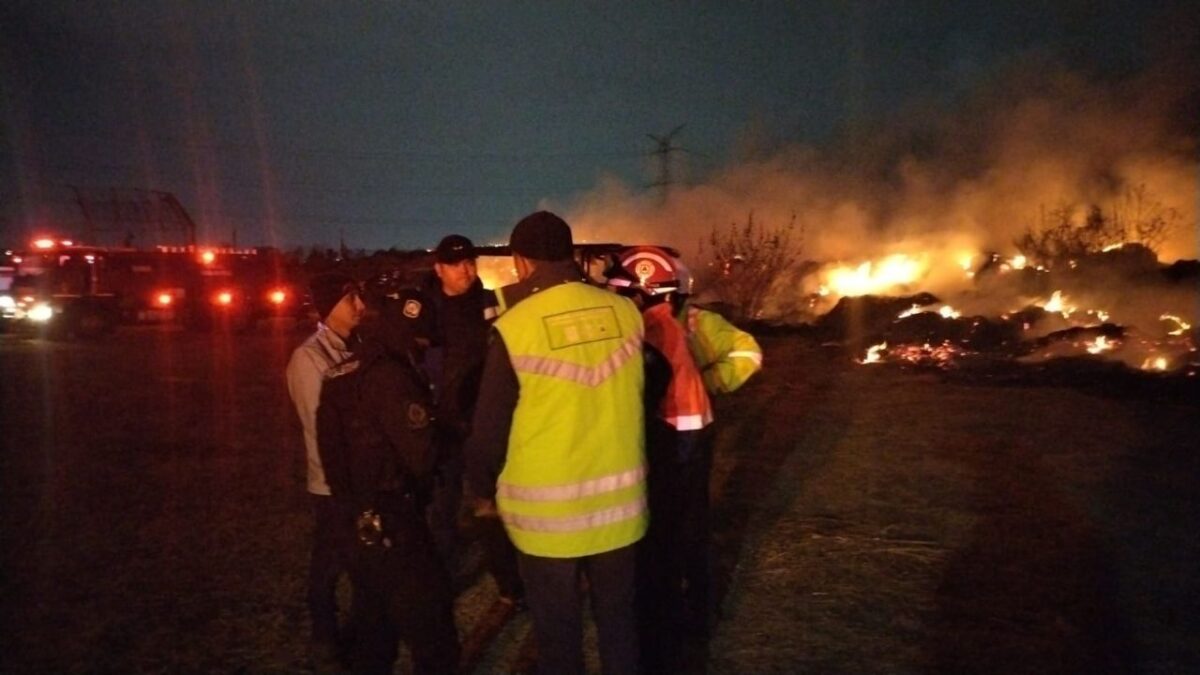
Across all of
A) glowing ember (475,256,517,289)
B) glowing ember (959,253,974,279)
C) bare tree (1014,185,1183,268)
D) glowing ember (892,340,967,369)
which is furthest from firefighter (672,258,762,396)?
glowing ember (959,253,974,279)

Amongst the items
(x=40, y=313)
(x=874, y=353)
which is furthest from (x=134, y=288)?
(x=874, y=353)

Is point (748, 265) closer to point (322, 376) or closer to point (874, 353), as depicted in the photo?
point (874, 353)

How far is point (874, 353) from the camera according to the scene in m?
17.9

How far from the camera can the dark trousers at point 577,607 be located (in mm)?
2832

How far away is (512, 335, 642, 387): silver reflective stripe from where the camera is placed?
2.70m

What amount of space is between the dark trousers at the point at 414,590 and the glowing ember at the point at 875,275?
86.1ft

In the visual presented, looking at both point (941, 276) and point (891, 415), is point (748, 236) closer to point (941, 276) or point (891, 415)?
point (941, 276)

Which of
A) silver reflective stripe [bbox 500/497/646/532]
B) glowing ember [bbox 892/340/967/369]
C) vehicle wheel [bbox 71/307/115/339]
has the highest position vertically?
vehicle wheel [bbox 71/307/115/339]

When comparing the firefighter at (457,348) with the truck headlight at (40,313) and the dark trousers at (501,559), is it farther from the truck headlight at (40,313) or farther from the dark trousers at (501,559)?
the truck headlight at (40,313)

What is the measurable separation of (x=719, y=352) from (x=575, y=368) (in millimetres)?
1864

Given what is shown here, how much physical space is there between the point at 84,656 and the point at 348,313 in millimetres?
2059

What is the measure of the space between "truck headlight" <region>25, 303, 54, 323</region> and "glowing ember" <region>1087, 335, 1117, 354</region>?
23.1m

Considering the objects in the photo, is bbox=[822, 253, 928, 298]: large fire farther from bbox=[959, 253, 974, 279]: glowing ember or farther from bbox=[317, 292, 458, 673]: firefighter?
bbox=[317, 292, 458, 673]: firefighter

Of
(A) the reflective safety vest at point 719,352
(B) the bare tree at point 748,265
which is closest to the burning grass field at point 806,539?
(A) the reflective safety vest at point 719,352
